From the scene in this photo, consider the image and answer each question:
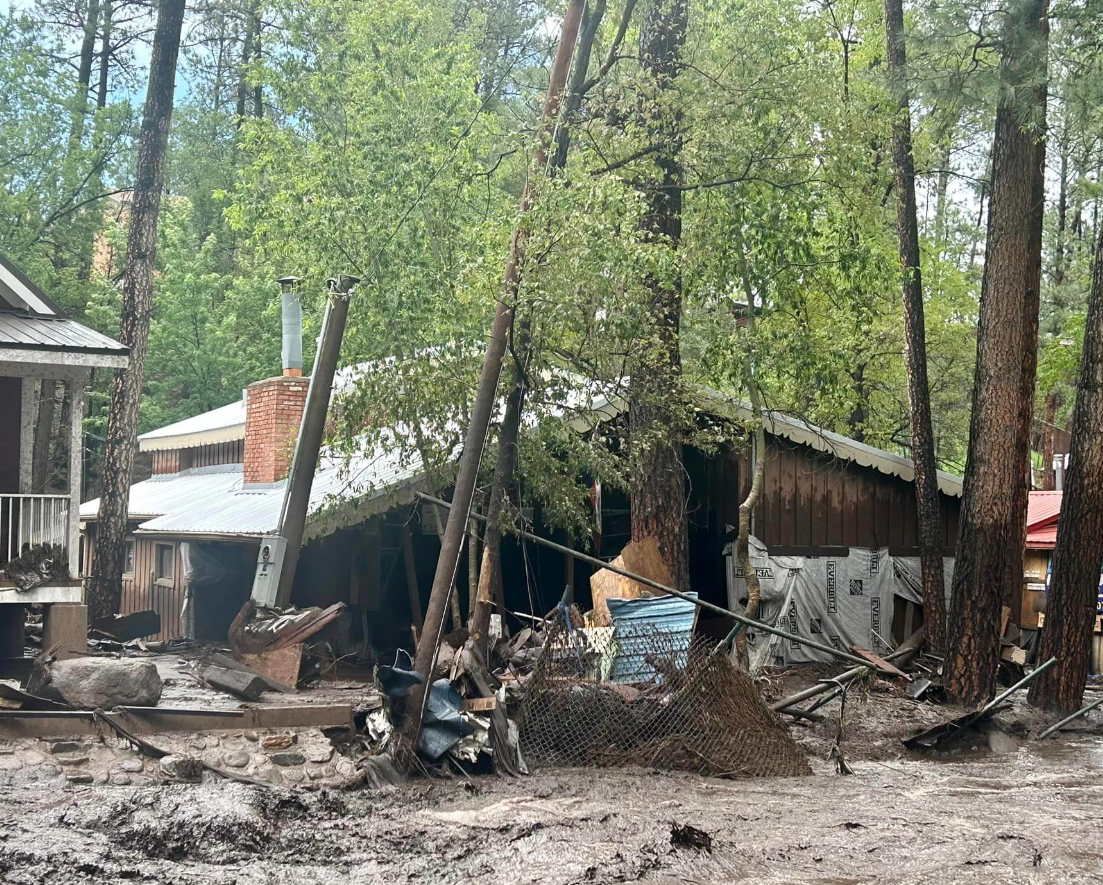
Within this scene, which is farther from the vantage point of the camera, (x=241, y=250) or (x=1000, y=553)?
(x=241, y=250)

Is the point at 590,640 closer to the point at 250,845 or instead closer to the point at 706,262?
the point at 250,845

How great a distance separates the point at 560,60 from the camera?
12.1 metres

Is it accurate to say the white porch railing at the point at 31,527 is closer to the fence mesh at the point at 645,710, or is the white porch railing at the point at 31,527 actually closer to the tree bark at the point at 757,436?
the fence mesh at the point at 645,710

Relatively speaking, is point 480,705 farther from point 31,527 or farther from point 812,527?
point 812,527

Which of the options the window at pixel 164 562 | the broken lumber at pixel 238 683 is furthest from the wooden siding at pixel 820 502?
the window at pixel 164 562

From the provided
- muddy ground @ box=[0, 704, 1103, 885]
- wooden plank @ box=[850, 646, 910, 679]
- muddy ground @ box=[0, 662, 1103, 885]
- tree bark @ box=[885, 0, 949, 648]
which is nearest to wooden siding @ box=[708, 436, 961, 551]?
tree bark @ box=[885, 0, 949, 648]

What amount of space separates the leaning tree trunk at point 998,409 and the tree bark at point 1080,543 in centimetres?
87

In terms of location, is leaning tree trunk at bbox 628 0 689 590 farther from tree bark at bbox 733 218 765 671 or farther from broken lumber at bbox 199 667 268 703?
broken lumber at bbox 199 667 268 703

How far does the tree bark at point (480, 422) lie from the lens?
1033 cm

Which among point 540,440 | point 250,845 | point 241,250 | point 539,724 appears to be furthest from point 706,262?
point 241,250

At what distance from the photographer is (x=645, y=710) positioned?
10914mm

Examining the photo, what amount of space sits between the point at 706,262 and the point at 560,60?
3.63 meters

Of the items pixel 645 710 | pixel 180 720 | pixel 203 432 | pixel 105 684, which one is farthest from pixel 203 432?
pixel 645 710

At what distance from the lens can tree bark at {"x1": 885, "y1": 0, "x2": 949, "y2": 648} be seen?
61.7ft
